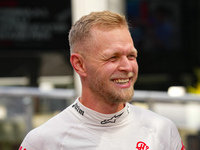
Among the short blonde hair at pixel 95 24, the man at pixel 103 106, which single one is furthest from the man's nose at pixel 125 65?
the short blonde hair at pixel 95 24

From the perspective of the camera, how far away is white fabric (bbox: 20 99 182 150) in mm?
2631

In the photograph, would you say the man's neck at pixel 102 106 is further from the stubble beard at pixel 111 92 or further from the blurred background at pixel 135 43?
the blurred background at pixel 135 43

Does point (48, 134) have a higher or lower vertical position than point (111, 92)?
lower

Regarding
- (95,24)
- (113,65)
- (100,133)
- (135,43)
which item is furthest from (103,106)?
(135,43)

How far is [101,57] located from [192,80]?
7.01 meters

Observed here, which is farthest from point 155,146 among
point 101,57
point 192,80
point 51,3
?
point 51,3

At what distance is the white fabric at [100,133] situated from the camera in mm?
2631

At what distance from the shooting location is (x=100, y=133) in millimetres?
2662

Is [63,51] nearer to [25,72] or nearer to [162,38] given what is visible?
[25,72]

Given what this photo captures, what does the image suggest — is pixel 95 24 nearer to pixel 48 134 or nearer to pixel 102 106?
pixel 102 106

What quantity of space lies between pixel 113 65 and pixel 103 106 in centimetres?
24

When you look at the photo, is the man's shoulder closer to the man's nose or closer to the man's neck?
the man's neck

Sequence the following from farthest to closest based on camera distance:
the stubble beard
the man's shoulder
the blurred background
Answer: the blurred background
the man's shoulder
the stubble beard

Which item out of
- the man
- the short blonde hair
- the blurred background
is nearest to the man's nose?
the man
